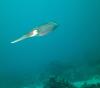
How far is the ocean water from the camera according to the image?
22.2m

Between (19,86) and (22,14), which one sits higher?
(22,14)

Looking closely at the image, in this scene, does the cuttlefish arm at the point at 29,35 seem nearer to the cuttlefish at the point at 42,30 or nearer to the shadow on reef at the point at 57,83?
the cuttlefish at the point at 42,30

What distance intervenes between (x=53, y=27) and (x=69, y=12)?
131 metres

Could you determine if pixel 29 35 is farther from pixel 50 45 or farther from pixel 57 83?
pixel 50 45

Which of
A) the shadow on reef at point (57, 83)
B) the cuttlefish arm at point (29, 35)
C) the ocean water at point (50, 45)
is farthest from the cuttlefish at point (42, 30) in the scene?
the ocean water at point (50, 45)

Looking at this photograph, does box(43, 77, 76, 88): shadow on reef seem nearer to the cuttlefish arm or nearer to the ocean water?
the cuttlefish arm

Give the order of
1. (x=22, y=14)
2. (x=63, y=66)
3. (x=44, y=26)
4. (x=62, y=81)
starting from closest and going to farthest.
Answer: (x=44, y=26)
(x=62, y=81)
(x=63, y=66)
(x=22, y=14)

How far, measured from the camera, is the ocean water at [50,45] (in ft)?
72.9

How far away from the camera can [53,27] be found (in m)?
3.81

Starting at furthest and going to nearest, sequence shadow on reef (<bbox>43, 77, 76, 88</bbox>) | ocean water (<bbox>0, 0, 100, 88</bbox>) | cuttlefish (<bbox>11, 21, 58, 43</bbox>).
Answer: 1. ocean water (<bbox>0, 0, 100, 88</bbox>)
2. shadow on reef (<bbox>43, 77, 76, 88</bbox>)
3. cuttlefish (<bbox>11, 21, 58, 43</bbox>)

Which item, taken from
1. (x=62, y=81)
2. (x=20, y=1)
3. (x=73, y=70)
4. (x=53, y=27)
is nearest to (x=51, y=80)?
(x=62, y=81)

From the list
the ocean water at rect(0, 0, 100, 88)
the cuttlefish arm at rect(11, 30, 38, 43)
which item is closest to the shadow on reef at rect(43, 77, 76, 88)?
the cuttlefish arm at rect(11, 30, 38, 43)

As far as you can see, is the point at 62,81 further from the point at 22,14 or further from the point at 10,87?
the point at 22,14

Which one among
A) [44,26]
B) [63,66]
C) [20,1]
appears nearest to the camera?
[44,26]
